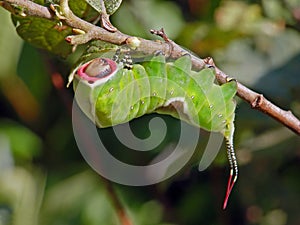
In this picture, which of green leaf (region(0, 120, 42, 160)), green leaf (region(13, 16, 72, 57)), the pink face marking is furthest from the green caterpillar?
green leaf (region(0, 120, 42, 160))

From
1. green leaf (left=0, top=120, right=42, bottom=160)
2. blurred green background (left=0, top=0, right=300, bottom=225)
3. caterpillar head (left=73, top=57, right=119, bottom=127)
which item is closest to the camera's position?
caterpillar head (left=73, top=57, right=119, bottom=127)

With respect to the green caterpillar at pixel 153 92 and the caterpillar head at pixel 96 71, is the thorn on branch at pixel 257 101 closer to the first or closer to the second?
the green caterpillar at pixel 153 92

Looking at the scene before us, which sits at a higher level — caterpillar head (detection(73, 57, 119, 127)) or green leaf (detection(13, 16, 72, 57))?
caterpillar head (detection(73, 57, 119, 127))

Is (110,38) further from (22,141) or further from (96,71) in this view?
(22,141)

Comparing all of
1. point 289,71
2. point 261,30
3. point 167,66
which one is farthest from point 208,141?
point 167,66

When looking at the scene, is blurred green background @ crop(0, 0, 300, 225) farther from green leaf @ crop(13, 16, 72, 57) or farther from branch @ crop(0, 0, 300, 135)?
branch @ crop(0, 0, 300, 135)

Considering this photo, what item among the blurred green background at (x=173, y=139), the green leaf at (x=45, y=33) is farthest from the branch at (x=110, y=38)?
the blurred green background at (x=173, y=139)

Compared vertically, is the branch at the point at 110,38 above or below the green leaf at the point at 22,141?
above

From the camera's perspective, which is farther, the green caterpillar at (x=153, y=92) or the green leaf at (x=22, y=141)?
the green leaf at (x=22, y=141)
